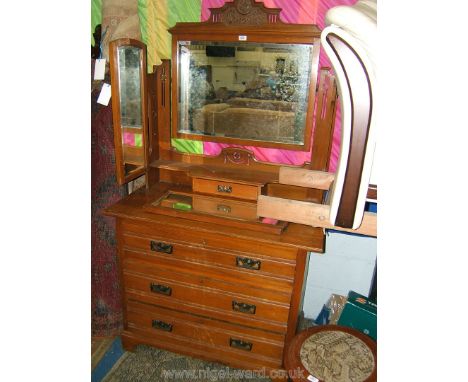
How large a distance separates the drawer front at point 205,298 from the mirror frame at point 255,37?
95cm

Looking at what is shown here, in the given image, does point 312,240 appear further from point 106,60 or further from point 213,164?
point 106,60

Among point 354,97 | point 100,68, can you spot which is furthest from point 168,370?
point 354,97

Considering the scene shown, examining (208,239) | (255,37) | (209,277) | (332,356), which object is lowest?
(332,356)

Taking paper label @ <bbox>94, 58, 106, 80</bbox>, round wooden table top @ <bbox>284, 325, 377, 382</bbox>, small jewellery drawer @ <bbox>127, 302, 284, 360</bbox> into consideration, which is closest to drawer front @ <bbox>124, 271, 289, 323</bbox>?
small jewellery drawer @ <bbox>127, 302, 284, 360</bbox>

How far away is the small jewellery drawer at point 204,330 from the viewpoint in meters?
2.10

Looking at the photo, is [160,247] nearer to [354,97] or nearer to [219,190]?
[219,190]

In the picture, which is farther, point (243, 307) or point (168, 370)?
point (168, 370)

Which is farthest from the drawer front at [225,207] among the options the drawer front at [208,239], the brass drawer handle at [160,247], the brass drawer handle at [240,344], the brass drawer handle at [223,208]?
the brass drawer handle at [240,344]

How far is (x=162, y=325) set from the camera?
2303mm

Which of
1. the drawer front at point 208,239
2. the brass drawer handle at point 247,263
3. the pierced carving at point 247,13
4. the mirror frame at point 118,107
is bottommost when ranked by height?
the brass drawer handle at point 247,263

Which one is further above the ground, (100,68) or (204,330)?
(100,68)

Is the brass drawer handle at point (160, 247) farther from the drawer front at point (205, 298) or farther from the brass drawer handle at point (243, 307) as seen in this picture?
the brass drawer handle at point (243, 307)

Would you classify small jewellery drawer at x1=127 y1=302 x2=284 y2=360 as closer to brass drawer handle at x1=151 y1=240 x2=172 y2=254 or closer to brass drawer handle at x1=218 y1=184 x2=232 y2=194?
brass drawer handle at x1=151 y1=240 x2=172 y2=254

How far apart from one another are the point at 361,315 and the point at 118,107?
1927 millimetres
